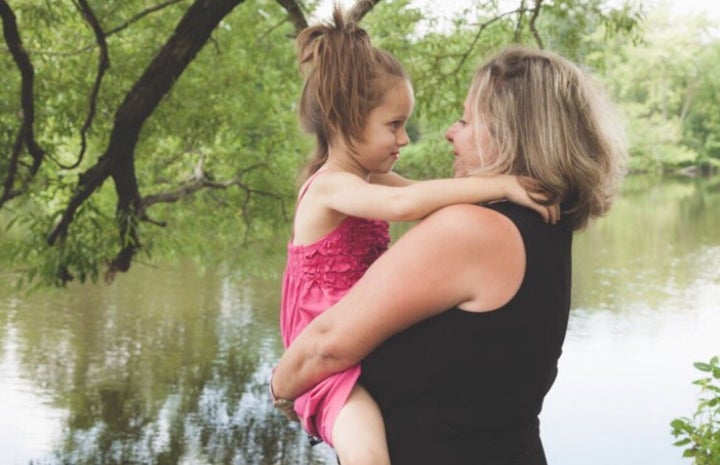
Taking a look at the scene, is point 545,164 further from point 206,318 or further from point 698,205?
point 698,205

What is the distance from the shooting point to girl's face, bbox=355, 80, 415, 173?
1.82 metres

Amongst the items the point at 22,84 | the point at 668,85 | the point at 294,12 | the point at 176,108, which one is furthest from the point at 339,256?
the point at 668,85

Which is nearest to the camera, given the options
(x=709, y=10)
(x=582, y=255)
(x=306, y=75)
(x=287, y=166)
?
(x=306, y=75)

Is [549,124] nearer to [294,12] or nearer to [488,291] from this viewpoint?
[488,291]

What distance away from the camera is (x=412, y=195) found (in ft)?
5.19

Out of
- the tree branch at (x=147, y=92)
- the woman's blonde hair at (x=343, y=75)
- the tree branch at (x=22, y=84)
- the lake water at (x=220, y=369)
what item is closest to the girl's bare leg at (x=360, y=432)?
the woman's blonde hair at (x=343, y=75)

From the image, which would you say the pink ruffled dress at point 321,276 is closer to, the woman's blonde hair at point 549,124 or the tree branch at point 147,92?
the woman's blonde hair at point 549,124

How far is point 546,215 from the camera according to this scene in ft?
4.82

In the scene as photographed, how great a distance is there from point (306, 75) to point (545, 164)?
1.75 ft

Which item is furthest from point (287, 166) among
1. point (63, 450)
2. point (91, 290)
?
point (91, 290)

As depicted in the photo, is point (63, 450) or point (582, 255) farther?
point (582, 255)

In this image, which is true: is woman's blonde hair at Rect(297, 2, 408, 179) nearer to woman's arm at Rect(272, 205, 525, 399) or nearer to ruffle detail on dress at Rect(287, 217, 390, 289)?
ruffle detail on dress at Rect(287, 217, 390, 289)

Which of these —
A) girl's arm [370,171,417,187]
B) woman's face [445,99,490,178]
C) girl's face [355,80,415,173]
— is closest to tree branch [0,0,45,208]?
girl's arm [370,171,417,187]

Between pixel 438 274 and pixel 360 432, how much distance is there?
28 centimetres
